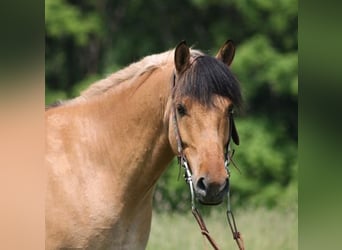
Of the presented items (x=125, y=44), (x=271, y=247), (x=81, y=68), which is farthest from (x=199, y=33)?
(x=271, y=247)

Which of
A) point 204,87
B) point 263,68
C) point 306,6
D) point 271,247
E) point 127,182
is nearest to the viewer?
point 306,6

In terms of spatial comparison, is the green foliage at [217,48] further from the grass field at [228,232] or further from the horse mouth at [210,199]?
the horse mouth at [210,199]

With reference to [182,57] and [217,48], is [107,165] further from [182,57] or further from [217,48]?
[217,48]

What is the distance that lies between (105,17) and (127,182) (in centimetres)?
1088

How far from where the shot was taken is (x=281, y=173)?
487 inches

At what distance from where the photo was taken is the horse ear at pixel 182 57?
3.10 m

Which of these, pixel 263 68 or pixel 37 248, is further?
pixel 263 68

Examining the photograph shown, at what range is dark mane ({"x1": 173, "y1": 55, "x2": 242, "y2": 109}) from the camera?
297 centimetres

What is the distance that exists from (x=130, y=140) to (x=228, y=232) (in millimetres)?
3673

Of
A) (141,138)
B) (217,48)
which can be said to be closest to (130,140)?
(141,138)

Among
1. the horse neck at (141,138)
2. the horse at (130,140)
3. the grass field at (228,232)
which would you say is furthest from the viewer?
the grass field at (228,232)

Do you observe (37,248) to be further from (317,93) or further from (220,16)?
(220,16)

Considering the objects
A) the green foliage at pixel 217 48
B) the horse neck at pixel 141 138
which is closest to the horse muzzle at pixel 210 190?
the horse neck at pixel 141 138

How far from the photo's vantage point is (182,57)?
123 inches
